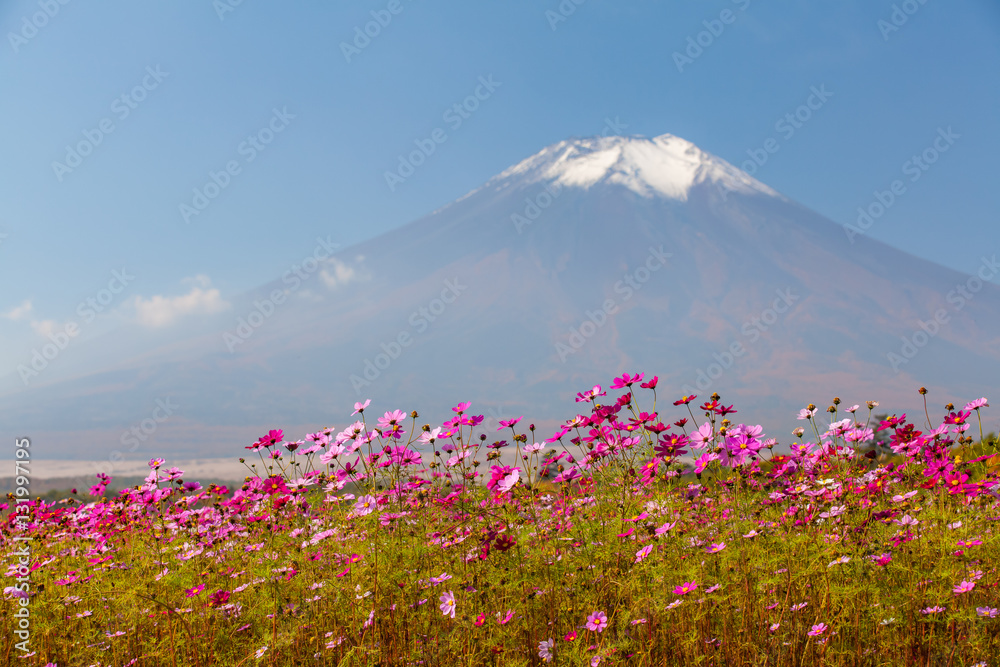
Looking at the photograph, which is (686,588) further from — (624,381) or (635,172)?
(635,172)

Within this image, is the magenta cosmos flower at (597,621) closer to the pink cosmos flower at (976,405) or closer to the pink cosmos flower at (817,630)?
the pink cosmos flower at (817,630)

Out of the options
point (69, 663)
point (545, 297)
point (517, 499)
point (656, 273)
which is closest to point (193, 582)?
point (69, 663)

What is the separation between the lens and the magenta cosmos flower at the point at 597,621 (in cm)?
279

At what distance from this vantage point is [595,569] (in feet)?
10.9

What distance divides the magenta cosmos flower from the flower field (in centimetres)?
1

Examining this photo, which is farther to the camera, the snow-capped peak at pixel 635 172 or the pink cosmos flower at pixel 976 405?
the snow-capped peak at pixel 635 172

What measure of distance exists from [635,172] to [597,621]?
198m

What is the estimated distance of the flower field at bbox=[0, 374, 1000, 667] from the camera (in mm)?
2963

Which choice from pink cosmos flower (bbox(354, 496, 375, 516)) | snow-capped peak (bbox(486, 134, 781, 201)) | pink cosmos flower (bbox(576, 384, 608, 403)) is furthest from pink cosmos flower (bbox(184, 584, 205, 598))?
snow-capped peak (bbox(486, 134, 781, 201))

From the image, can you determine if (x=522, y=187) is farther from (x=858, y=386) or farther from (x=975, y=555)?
(x=975, y=555)

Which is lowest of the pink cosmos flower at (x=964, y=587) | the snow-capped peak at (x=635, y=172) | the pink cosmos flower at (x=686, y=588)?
the pink cosmos flower at (x=964, y=587)

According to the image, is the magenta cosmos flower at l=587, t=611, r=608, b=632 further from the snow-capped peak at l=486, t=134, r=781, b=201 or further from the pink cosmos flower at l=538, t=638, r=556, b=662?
the snow-capped peak at l=486, t=134, r=781, b=201

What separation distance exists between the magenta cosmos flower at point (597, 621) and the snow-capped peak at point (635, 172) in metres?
175

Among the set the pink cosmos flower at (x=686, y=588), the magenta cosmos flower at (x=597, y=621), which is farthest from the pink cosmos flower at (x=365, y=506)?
the pink cosmos flower at (x=686, y=588)
